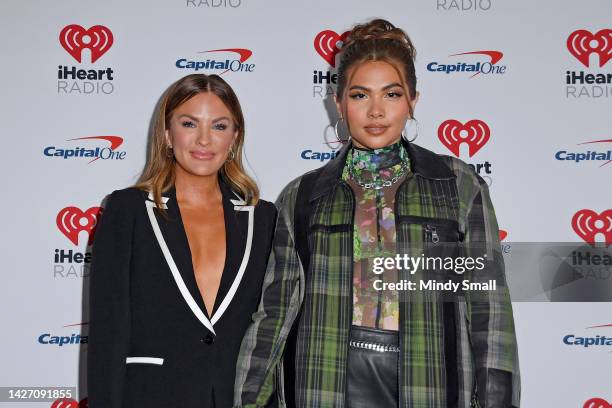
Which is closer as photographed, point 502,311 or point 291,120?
point 502,311

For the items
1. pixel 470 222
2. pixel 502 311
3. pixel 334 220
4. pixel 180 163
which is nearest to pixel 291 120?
pixel 180 163

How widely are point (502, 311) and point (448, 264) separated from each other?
21cm

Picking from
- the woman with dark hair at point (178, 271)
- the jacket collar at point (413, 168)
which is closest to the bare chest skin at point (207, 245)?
the woman with dark hair at point (178, 271)

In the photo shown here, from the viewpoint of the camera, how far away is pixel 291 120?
9.96ft

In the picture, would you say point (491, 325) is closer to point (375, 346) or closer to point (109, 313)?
point (375, 346)

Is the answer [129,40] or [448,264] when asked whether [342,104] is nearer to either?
[448,264]

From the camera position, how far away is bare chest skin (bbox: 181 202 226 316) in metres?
2.26

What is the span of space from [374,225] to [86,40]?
6.21ft

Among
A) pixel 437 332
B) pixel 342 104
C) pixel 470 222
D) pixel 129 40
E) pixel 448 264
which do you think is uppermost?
pixel 129 40

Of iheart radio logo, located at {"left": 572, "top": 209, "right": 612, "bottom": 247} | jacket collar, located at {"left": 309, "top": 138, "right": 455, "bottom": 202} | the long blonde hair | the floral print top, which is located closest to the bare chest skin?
the long blonde hair

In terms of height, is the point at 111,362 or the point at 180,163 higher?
the point at 180,163

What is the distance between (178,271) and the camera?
7.25ft

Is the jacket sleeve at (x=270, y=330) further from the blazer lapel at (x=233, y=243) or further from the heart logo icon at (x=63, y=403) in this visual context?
the heart logo icon at (x=63, y=403)

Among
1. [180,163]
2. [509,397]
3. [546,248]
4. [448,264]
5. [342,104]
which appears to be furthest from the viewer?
[546,248]
